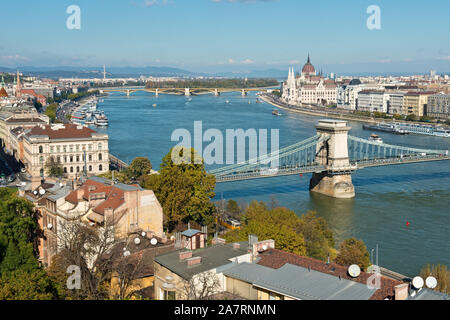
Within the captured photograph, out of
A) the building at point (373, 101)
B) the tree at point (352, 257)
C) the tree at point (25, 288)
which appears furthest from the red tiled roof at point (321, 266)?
the building at point (373, 101)

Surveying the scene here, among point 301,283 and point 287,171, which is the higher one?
point 301,283

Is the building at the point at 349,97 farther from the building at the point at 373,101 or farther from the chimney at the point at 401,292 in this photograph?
the chimney at the point at 401,292

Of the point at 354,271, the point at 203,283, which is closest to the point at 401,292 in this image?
the point at 354,271

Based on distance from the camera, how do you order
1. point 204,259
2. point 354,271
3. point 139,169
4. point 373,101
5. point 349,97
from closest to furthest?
point 354,271 < point 204,259 < point 139,169 < point 373,101 < point 349,97

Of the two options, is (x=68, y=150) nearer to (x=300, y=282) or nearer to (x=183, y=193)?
(x=183, y=193)

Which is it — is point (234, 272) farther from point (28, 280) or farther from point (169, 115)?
point (169, 115)

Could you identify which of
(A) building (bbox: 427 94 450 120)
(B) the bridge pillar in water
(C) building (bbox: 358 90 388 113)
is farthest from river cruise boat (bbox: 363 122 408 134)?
(B) the bridge pillar in water
